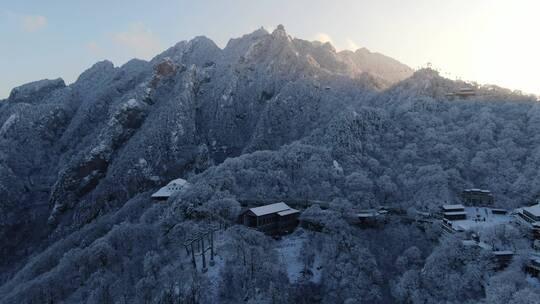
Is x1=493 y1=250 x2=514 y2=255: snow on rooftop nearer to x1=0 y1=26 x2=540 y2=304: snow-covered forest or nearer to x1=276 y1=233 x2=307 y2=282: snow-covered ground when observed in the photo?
x1=0 y1=26 x2=540 y2=304: snow-covered forest

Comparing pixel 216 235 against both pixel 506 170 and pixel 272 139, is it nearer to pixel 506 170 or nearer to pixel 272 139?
pixel 506 170

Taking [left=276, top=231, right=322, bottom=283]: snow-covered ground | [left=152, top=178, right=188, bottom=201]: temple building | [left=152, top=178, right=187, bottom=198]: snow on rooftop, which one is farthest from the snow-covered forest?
[left=152, top=178, right=187, bottom=198]: snow on rooftop

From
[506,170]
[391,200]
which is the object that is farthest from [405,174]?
[506,170]

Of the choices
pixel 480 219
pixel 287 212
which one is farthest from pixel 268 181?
pixel 480 219

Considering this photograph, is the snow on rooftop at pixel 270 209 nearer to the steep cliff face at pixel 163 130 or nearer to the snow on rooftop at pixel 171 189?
the snow on rooftop at pixel 171 189

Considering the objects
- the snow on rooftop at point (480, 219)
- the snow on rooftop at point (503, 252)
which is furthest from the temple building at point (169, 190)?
the snow on rooftop at point (503, 252)
